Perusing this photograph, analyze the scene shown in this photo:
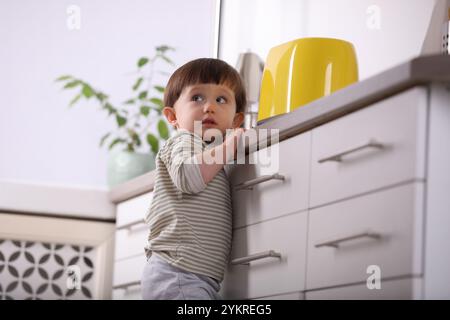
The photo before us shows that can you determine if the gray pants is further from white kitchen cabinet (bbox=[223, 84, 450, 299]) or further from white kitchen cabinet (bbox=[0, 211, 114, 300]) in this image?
white kitchen cabinet (bbox=[0, 211, 114, 300])

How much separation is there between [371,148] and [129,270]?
110 centimetres

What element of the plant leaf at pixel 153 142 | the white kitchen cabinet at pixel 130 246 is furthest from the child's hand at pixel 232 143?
the plant leaf at pixel 153 142

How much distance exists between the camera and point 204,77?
187cm

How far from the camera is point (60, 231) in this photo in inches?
96.0

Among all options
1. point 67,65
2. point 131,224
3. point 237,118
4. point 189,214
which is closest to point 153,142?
point 67,65

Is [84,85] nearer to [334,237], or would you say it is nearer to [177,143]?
[177,143]

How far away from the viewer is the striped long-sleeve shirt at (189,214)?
1.71m

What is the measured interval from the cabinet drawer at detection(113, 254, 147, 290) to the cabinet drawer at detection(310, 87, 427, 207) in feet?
2.71

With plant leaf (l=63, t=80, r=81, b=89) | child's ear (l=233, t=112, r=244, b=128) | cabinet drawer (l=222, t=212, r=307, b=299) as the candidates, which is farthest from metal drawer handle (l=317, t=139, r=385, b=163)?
plant leaf (l=63, t=80, r=81, b=89)

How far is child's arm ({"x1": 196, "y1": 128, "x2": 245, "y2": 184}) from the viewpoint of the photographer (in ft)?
5.58

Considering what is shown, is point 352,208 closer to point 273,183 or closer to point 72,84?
point 273,183

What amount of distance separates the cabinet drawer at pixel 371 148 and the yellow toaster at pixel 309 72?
0.30m
